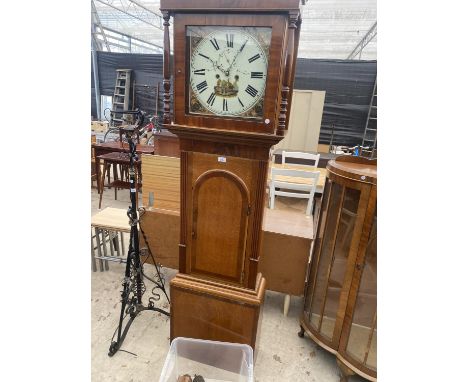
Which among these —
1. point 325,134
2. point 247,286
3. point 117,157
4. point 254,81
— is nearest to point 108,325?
point 247,286

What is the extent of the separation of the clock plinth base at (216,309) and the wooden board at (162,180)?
80 cm

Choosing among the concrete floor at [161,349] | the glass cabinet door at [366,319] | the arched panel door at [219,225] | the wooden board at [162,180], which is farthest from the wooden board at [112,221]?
the glass cabinet door at [366,319]

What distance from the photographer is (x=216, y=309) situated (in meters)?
1.43

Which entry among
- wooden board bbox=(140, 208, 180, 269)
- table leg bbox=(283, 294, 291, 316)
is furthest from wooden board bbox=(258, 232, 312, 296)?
wooden board bbox=(140, 208, 180, 269)

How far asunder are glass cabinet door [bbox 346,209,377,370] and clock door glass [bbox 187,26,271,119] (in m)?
0.86

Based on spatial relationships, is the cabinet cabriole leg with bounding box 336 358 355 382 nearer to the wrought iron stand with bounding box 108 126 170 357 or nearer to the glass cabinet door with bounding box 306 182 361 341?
the glass cabinet door with bounding box 306 182 361 341

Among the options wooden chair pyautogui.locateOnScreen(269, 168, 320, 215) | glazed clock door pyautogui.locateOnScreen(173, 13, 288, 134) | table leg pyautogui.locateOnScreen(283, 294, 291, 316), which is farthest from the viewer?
wooden chair pyautogui.locateOnScreen(269, 168, 320, 215)

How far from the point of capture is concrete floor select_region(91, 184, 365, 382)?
1.56 m

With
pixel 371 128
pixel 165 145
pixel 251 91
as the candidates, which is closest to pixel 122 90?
pixel 165 145

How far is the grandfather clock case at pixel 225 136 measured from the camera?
1.04m

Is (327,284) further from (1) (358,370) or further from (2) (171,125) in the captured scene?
(2) (171,125)

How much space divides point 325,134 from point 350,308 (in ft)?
18.0

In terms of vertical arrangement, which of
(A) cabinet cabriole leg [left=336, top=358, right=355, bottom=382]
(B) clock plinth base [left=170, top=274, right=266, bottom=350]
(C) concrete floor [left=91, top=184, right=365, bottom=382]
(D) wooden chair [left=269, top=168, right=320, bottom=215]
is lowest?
(C) concrete floor [left=91, top=184, right=365, bottom=382]

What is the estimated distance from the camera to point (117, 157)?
11.3 ft
